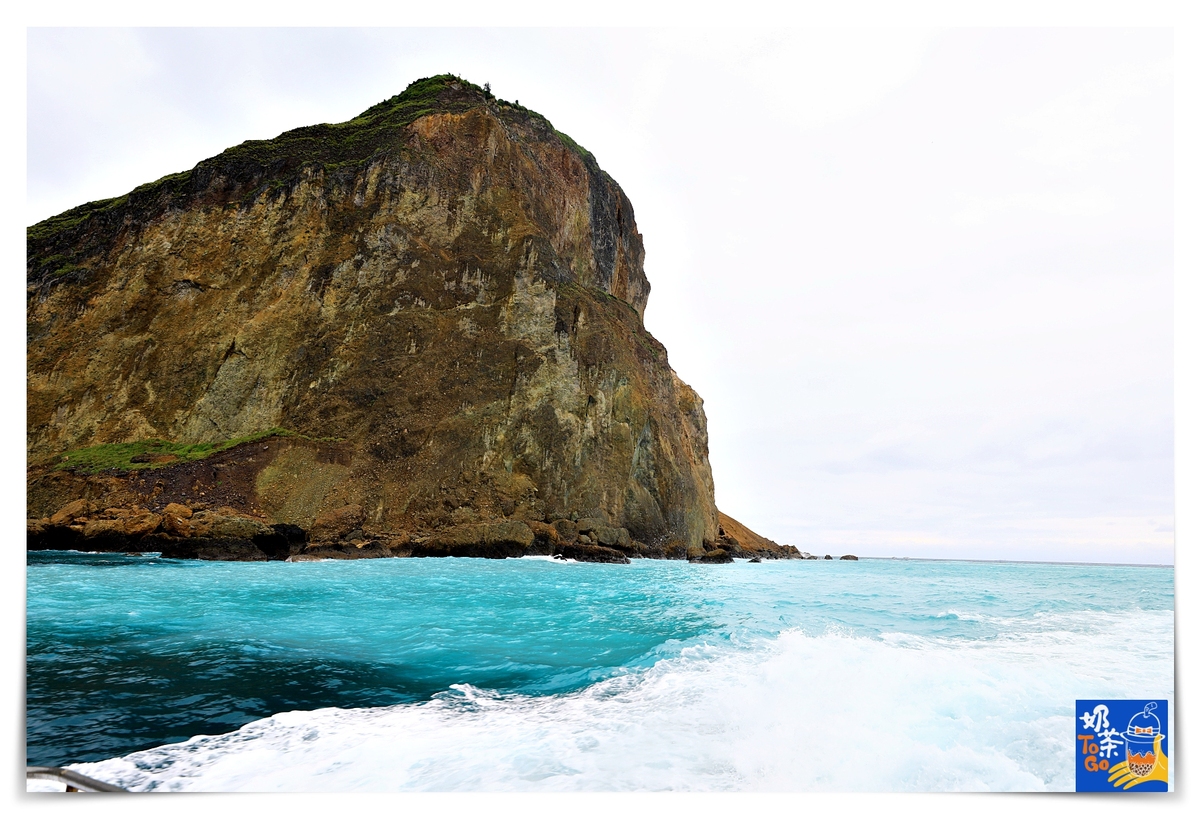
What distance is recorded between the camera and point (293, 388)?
38594 millimetres

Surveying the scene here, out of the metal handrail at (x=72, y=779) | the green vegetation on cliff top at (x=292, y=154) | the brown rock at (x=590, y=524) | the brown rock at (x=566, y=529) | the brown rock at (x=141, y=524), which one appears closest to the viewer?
the metal handrail at (x=72, y=779)

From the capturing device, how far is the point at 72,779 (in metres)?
4.16

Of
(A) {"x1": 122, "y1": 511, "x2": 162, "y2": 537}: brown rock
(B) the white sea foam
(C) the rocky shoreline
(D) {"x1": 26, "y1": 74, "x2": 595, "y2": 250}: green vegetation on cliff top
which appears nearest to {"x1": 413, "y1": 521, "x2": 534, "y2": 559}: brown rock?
(C) the rocky shoreline

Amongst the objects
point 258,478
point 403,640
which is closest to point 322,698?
point 403,640

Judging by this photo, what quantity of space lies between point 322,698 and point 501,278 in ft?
126

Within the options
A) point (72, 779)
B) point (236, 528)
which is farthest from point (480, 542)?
point (72, 779)

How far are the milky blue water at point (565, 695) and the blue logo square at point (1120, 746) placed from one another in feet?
0.46

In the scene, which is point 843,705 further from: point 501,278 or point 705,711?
point 501,278

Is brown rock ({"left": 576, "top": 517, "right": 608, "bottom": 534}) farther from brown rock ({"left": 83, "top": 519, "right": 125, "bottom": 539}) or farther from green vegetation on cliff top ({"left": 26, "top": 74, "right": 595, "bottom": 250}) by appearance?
green vegetation on cliff top ({"left": 26, "top": 74, "right": 595, "bottom": 250})

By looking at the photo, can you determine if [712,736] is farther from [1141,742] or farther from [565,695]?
[1141,742]

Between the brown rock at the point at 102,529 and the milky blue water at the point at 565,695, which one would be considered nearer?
the milky blue water at the point at 565,695

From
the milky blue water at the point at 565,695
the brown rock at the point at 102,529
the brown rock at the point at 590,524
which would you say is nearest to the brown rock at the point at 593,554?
the brown rock at the point at 590,524

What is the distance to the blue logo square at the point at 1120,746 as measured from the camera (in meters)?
4.58

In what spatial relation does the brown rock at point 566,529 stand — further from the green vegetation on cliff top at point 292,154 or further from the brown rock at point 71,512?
the green vegetation on cliff top at point 292,154
